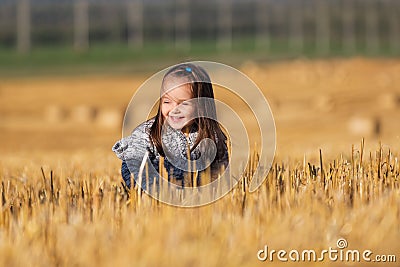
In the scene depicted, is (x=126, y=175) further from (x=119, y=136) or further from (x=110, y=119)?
(x=110, y=119)

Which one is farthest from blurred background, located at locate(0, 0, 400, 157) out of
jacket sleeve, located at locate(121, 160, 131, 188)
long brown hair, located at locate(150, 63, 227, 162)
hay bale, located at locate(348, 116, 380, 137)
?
jacket sleeve, located at locate(121, 160, 131, 188)

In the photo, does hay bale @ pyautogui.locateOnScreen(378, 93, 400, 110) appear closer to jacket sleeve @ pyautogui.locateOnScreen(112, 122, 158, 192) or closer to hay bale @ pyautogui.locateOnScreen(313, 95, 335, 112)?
hay bale @ pyautogui.locateOnScreen(313, 95, 335, 112)

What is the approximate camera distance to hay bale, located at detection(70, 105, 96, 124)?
19.1 meters

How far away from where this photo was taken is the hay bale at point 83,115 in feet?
62.8

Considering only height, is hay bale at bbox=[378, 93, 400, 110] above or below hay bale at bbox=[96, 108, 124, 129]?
above

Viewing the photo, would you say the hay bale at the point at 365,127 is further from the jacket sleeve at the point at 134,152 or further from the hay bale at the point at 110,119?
the jacket sleeve at the point at 134,152

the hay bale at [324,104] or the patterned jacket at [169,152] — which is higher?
the patterned jacket at [169,152]

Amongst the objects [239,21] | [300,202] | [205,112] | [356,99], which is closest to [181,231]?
[300,202]

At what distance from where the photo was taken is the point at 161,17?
56906 millimetres

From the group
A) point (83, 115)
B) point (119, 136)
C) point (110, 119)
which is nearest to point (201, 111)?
point (119, 136)

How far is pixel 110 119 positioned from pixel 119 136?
0.80 meters

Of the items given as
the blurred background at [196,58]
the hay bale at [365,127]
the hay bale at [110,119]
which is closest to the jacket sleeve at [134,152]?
the blurred background at [196,58]

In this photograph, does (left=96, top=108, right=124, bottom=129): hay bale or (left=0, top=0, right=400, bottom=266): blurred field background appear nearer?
(left=0, top=0, right=400, bottom=266): blurred field background

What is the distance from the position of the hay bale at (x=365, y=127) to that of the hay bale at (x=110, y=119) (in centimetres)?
528
